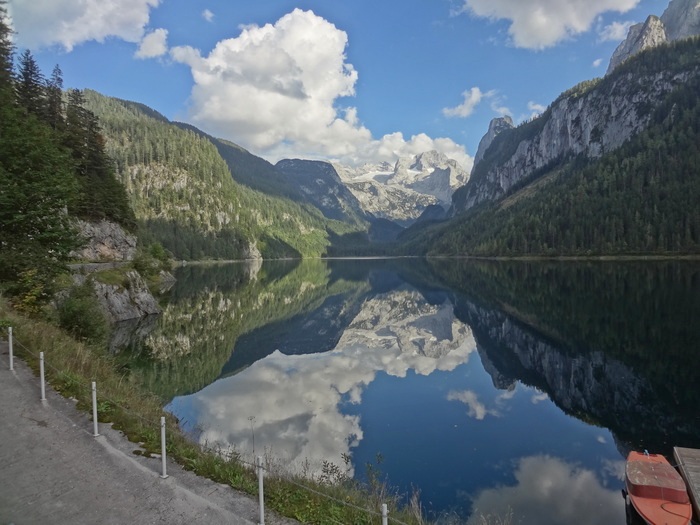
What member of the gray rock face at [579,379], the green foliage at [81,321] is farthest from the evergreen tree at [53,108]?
the gray rock face at [579,379]

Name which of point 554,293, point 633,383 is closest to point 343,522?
point 633,383

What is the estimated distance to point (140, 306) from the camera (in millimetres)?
55562

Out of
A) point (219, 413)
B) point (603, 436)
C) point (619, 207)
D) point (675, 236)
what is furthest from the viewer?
point (619, 207)

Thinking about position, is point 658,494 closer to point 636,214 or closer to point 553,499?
point 553,499

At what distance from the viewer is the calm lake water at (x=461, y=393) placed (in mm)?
18281

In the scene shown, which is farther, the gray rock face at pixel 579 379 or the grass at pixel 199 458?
the gray rock face at pixel 579 379

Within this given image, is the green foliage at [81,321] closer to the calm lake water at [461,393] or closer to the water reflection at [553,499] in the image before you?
the calm lake water at [461,393]

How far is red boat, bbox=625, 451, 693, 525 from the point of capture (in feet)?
43.0

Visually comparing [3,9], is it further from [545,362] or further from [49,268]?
[545,362]

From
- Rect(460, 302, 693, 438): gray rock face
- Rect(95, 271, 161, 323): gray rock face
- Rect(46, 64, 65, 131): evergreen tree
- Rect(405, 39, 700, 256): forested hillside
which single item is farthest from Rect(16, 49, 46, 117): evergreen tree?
Rect(405, 39, 700, 256): forested hillside

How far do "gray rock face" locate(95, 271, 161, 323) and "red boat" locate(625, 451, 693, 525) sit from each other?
159ft

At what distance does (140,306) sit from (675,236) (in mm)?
166339

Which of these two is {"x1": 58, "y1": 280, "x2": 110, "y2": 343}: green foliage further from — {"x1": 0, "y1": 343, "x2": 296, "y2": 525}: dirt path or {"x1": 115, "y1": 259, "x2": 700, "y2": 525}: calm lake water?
{"x1": 0, "y1": 343, "x2": 296, "y2": 525}: dirt path

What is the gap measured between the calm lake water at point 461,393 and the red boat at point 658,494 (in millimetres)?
1548
